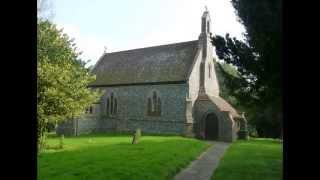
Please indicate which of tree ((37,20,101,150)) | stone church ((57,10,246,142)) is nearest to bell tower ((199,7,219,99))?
stone church ((57,10,246,142))

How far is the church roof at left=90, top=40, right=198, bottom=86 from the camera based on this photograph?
30.1 m

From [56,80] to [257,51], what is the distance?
9.12 metres

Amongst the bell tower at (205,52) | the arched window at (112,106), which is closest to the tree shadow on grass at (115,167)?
the bell tower at (205,52)

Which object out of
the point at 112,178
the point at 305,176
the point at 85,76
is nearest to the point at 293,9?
the point at 305,176

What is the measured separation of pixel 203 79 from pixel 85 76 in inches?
594

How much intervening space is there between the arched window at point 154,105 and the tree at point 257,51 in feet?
60.2

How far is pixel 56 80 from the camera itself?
49.5 feet

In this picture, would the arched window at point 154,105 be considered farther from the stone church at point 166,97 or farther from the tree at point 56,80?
the tree at point 56,80

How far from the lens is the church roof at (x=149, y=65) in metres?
30.1

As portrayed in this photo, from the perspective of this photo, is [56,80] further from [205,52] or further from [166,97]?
[205,52]

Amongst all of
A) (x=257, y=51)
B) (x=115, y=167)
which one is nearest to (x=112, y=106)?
(x=115, y=167)

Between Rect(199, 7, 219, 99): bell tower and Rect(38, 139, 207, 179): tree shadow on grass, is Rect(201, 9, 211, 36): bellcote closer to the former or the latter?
Rect(199, 7, 219, 99): bell tower

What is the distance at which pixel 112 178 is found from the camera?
28.8 ft
